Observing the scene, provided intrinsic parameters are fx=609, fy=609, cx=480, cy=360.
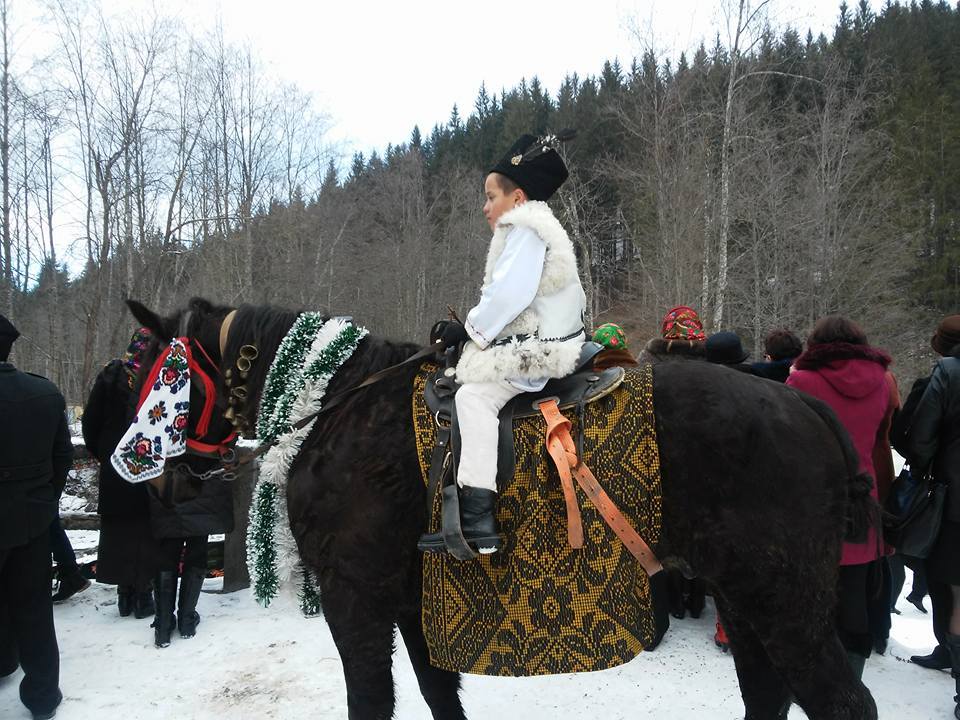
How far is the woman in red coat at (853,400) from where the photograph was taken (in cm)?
356

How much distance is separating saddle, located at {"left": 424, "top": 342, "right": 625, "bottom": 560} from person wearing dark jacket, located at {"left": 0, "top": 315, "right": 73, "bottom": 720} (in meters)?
2.67

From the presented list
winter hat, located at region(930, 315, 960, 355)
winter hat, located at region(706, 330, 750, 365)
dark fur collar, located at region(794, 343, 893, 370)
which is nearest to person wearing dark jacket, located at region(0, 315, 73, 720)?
winter hat, located at region(706, 330, 750, 365)

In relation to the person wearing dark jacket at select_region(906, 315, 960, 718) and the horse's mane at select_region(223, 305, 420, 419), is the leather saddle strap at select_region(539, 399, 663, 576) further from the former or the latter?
the person wearing dark jacket at select_region(906, 315, 960, 718)

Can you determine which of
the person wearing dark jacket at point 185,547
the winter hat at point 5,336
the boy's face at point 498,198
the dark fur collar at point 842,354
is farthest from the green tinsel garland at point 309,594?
the dark fur collar at point 842,354

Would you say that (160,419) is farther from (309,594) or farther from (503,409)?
(503,409)

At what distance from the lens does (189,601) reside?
4.77 metres

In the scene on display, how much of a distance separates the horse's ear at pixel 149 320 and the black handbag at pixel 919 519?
13.0 feet

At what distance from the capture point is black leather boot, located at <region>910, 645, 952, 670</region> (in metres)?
4.02

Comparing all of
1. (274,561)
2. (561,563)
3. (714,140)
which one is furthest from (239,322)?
(714,140)

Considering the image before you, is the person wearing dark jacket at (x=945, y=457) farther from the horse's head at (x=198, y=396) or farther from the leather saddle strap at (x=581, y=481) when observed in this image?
the horse's head at (x=198, y=396)

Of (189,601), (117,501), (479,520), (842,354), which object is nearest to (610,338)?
(842,354)

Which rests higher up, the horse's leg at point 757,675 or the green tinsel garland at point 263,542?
the green tinsel garland at point 263,542

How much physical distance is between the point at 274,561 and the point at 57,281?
2009cm

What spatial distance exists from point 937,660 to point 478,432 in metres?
3.93
